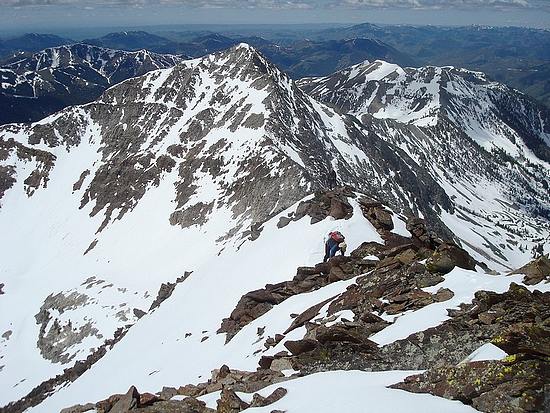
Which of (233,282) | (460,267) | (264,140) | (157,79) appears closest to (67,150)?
(157,79)

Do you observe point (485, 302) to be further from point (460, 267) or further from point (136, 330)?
point (136, 330)

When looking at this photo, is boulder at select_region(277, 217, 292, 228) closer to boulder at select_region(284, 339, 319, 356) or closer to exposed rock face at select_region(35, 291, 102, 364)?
boulder at select_region(284, 339, 319, 356)

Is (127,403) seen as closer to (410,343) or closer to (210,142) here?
(410,343)

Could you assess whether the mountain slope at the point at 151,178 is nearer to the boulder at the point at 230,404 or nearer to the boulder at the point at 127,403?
the boulder at the point at 127,403

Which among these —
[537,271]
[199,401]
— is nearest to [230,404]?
[199,401]

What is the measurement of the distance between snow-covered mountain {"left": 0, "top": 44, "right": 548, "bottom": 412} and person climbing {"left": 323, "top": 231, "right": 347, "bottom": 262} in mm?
2452

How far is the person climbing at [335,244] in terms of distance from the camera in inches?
1503

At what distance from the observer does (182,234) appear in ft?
345

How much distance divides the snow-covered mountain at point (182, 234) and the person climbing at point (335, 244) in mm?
2452

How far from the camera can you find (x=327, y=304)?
1190 inches

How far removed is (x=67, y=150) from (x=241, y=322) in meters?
156

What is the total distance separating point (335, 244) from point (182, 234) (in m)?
71.1

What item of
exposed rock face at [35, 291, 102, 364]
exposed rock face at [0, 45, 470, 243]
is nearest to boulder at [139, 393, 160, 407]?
exposed rock face at [0, 45, 470, 243]

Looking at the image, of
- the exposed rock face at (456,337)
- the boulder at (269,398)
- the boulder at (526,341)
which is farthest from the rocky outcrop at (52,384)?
the boulder at (526,341)
